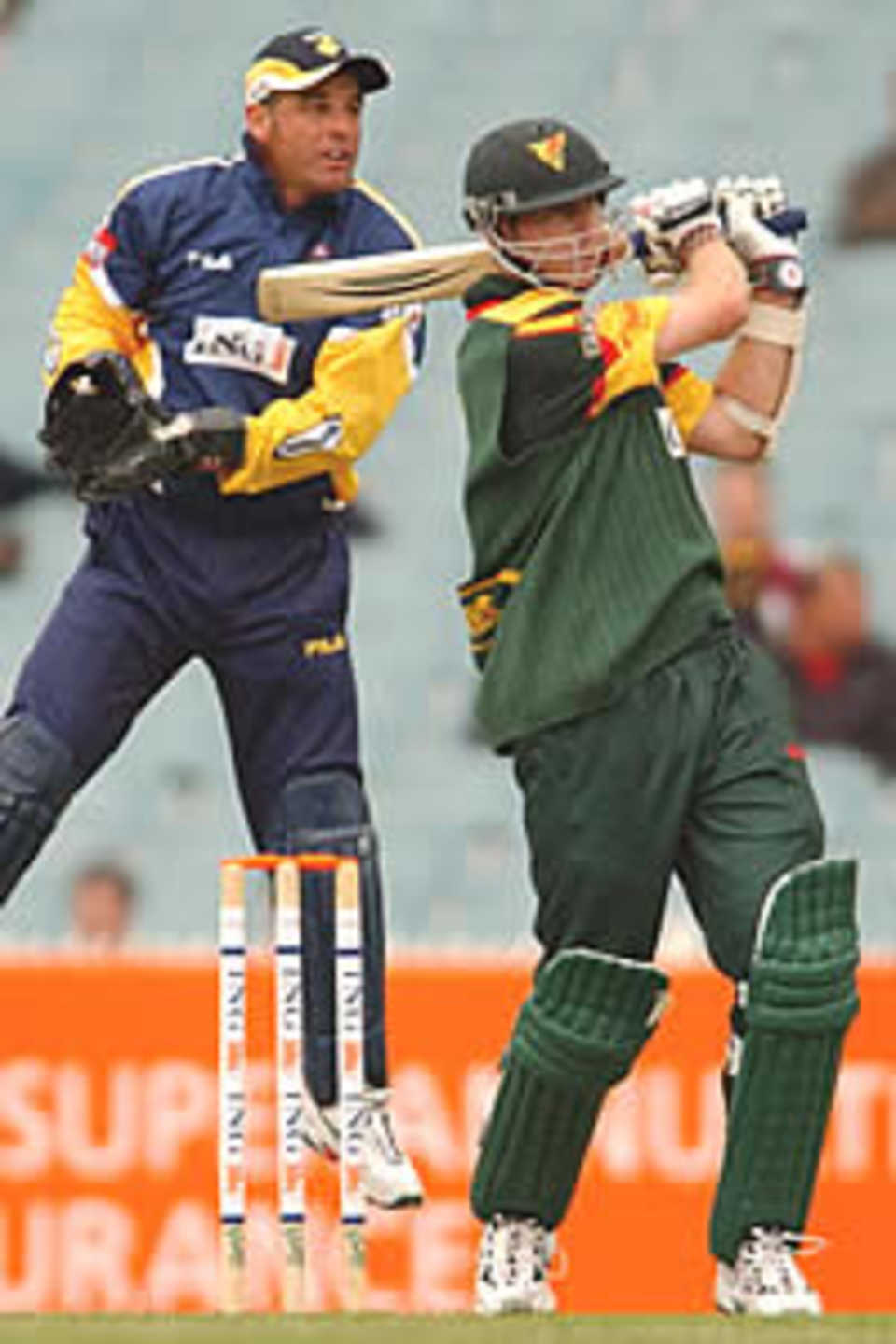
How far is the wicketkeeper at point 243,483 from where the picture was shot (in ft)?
19.3

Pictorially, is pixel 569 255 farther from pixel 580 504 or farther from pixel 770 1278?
pixel 770 1278

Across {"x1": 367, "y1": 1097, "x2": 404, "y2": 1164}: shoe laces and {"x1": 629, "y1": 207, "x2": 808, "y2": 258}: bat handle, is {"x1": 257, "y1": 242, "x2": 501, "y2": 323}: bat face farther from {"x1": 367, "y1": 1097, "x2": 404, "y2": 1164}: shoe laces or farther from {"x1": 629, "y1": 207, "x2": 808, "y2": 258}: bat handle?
{"x1": 367, "y1": 1097, "x2": 404, "y2": 1164}: shoe laces

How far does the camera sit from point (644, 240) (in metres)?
5.32

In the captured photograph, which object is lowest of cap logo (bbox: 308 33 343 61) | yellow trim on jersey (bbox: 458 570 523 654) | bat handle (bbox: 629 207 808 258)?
yellow trim on jersey (bbox: 458 570 523 654)

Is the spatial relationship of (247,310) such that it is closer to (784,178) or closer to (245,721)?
(245,721)

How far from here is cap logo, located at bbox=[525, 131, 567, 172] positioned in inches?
204

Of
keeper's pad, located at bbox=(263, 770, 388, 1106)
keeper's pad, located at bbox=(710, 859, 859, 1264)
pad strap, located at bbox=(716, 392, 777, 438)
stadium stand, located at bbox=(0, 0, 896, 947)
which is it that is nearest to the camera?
keeper's pad, located at bbox=(710, 859, 859, 1264)

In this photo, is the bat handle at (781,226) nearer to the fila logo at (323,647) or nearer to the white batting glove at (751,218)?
the white batting glove at (751,218)

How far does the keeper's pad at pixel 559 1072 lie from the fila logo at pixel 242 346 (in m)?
1.23

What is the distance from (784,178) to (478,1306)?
6.01m

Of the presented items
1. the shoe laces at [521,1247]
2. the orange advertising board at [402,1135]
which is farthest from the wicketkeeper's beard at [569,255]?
the orange advertising board at [402,1135]

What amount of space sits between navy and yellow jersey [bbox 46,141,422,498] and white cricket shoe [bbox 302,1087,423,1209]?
1.00 metres

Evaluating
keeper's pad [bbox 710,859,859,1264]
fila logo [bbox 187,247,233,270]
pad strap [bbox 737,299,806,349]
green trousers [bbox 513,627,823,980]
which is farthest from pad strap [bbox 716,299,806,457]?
fila logo [bbox 187,247,233,270]

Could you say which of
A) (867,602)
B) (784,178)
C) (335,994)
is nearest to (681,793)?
(335,994)
